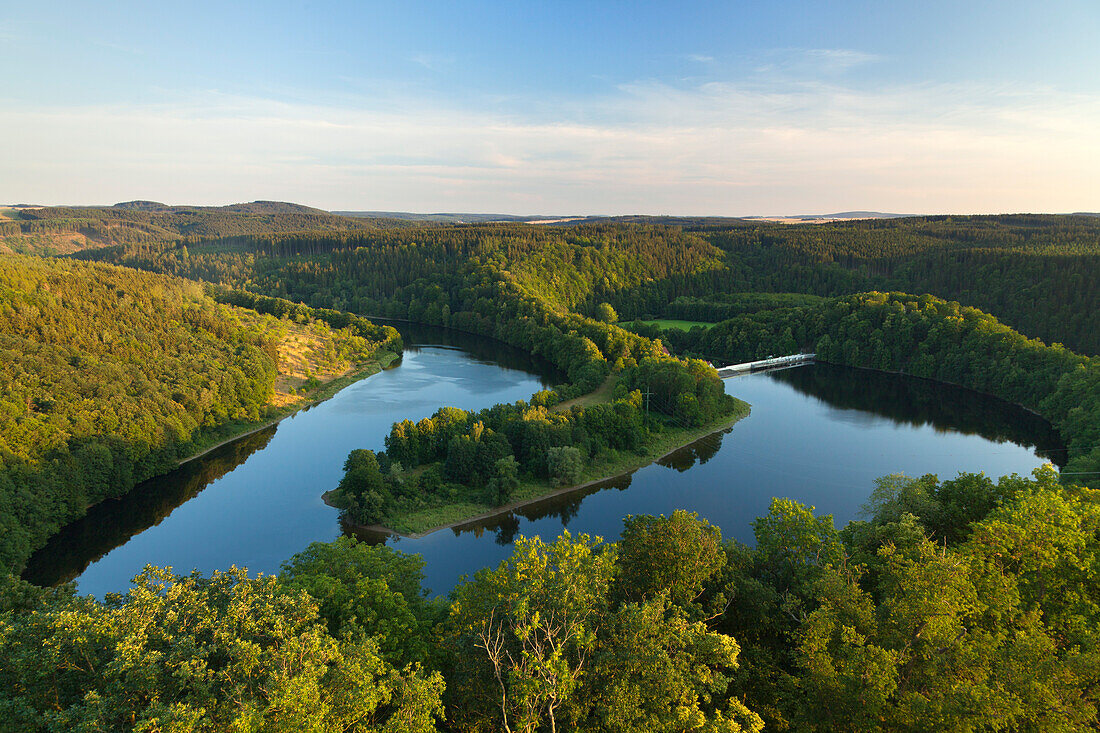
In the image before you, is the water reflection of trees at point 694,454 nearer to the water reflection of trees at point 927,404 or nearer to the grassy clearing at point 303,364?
the water reflection of trees at point 927,404

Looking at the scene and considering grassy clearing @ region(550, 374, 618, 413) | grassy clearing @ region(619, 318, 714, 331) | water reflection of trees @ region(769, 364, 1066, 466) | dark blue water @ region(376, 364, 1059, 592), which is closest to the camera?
dark blue water @ region(376, 364, 1059, 592)

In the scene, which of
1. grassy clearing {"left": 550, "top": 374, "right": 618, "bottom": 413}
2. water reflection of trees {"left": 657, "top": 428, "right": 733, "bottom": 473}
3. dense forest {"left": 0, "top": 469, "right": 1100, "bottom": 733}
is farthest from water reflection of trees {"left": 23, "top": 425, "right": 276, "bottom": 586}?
water reflection of trees {"left": 657, "top": 428, "right": 733, "bottom": 473}

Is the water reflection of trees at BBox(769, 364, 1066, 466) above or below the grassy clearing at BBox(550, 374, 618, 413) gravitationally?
below

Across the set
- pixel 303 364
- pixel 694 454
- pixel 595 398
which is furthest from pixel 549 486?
pixel 303 364

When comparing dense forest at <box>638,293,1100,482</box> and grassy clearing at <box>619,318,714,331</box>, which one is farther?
grassy clearing at <box>619,318,714,331</box>

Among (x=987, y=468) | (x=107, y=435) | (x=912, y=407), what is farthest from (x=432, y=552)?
(x=912, y=407)

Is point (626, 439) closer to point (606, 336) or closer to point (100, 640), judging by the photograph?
point (606, 336)

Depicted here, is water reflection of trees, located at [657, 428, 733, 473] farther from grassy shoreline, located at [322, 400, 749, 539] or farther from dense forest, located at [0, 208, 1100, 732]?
dense forest, located at [0, 208, 1100, 732]
